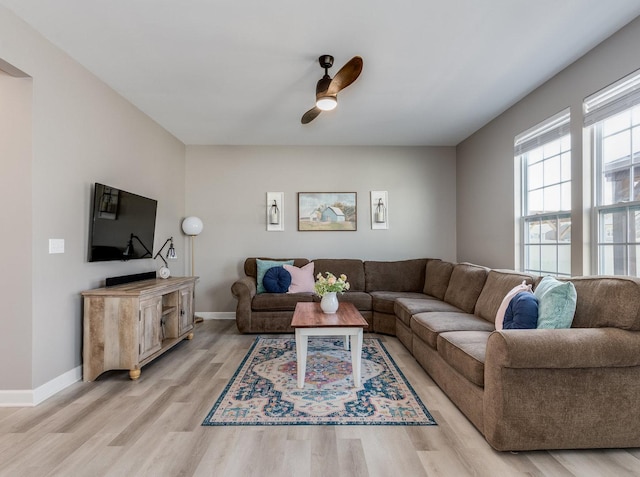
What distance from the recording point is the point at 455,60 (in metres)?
2.81

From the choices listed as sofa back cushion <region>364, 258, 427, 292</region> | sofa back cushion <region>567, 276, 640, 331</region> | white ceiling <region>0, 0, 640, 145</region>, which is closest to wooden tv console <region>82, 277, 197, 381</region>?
white ceiling <region>0, 0, 640, 145</region>

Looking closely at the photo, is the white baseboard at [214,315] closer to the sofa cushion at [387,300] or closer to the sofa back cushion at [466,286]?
the sofa cushion at [387,300]

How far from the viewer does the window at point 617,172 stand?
241cm

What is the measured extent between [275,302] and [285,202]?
170 centimetres

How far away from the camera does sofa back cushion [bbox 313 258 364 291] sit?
4.95 m

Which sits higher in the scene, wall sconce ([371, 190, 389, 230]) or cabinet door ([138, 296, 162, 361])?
wall sconce ([371, 190, 389, 230])

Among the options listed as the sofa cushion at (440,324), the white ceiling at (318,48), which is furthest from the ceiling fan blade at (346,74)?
the sofa cushion at (440,324)

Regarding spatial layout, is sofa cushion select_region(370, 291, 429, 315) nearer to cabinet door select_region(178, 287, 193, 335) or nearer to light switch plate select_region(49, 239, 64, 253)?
cabinet door select_region(178, 287, 193, 335)

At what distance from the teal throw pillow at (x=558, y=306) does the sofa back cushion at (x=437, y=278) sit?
2.05 meters

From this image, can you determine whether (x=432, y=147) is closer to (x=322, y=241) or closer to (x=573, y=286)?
(x=322, y=241)

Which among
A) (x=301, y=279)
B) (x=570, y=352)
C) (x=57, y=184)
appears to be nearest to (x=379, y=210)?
(x=301, y=279)

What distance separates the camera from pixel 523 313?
2246mm

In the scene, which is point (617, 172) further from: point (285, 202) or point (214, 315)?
point (214, 315)

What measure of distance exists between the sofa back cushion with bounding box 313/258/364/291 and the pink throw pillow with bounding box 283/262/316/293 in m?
0.23
